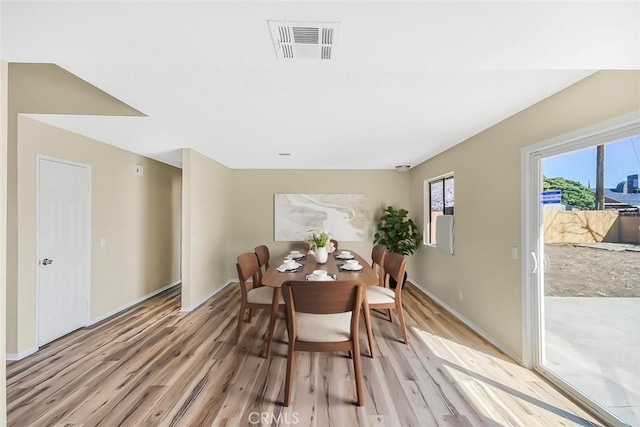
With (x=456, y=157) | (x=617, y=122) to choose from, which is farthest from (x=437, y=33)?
(x=456, y=157)

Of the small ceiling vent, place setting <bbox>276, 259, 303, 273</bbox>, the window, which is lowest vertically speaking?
place setting <bbox>276, 259, 303, 273</bbox>

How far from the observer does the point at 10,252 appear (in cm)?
248

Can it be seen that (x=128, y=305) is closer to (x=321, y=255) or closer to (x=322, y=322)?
(x=321, y=255)

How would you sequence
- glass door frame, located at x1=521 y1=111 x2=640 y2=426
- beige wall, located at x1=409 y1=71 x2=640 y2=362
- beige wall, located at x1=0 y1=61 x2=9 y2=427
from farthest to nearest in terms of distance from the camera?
glass door frame, located at x1=521 y1=111 x2=640 y2=426 < beige wall, located at x1=409 y1=71 x2=640 y2=362 < beige wall, located at x1=0 y1=61 x2=9 y2=427

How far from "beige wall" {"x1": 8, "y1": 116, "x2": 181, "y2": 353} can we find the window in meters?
4.71

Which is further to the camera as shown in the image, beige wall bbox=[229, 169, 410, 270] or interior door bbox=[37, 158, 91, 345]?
beige wall bbox=[229, 169, 410, 270]

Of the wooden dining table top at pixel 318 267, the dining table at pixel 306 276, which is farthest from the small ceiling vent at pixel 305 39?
the wooden dining table top at pixel 318 267

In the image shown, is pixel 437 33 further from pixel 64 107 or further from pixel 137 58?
pixel 64 107

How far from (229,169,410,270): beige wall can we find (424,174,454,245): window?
A: 714mm

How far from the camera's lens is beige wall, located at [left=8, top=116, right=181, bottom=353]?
256 cm

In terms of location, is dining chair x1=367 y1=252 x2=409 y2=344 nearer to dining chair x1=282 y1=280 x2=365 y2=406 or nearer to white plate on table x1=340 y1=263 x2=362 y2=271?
white plate on table x1=340 y1=263 x2=362 y2=271

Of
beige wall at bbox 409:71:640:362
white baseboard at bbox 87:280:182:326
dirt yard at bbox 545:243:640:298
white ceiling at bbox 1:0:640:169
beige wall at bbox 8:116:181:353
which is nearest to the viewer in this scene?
white ceiling at bbox 1:0:640:169

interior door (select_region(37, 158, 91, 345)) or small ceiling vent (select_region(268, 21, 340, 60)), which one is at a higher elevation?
small ceiling vent (select_region(268, 21, 340, 60))

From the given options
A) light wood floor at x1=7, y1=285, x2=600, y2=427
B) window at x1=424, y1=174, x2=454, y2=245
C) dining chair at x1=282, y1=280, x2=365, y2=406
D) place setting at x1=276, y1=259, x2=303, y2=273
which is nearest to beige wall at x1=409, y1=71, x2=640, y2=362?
window at x1=424, y1=174, x2=454, y2=245
